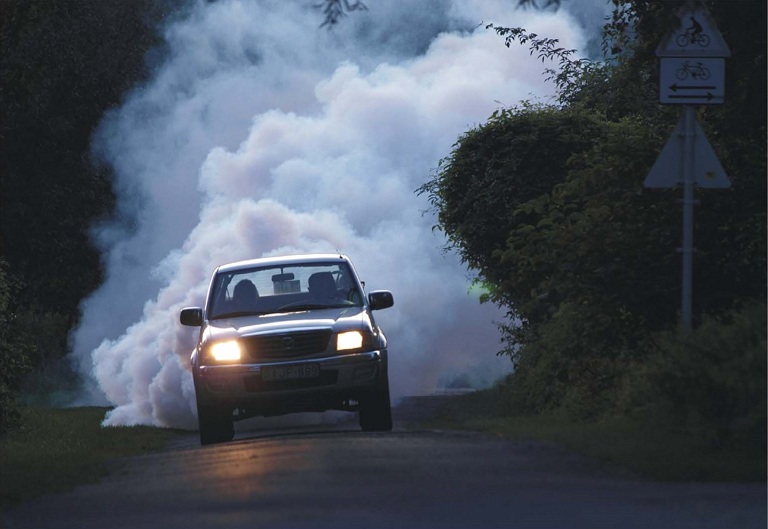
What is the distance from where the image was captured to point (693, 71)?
1453cm

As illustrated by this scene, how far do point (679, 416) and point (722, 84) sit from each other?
11.5 feet

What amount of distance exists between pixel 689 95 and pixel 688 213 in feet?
3.45

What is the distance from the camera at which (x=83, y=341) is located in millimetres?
40375

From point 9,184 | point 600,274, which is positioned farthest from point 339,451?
point 9,184

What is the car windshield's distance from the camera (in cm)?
1792

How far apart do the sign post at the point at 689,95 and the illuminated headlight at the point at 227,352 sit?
15.2ft

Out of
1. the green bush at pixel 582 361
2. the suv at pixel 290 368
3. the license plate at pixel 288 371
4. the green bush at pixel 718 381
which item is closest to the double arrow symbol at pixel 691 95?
the green bush at pixel 582 361

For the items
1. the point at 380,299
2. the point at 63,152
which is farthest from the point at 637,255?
the point at 63,152

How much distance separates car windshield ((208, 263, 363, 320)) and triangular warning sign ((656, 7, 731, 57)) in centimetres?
500

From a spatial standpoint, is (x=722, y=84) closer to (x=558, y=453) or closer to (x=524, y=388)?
(x=558, y=453)

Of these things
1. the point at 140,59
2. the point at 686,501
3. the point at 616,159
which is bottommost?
the point at 686,501

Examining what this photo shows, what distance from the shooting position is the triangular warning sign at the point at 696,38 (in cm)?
1447

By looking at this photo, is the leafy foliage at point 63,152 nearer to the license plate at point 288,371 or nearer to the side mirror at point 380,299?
the side mirror at point 380,299

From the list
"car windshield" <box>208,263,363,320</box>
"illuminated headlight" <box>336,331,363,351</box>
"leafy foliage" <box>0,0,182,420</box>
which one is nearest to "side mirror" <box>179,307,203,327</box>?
"car windshield" <box>208,263,363,320</box>
